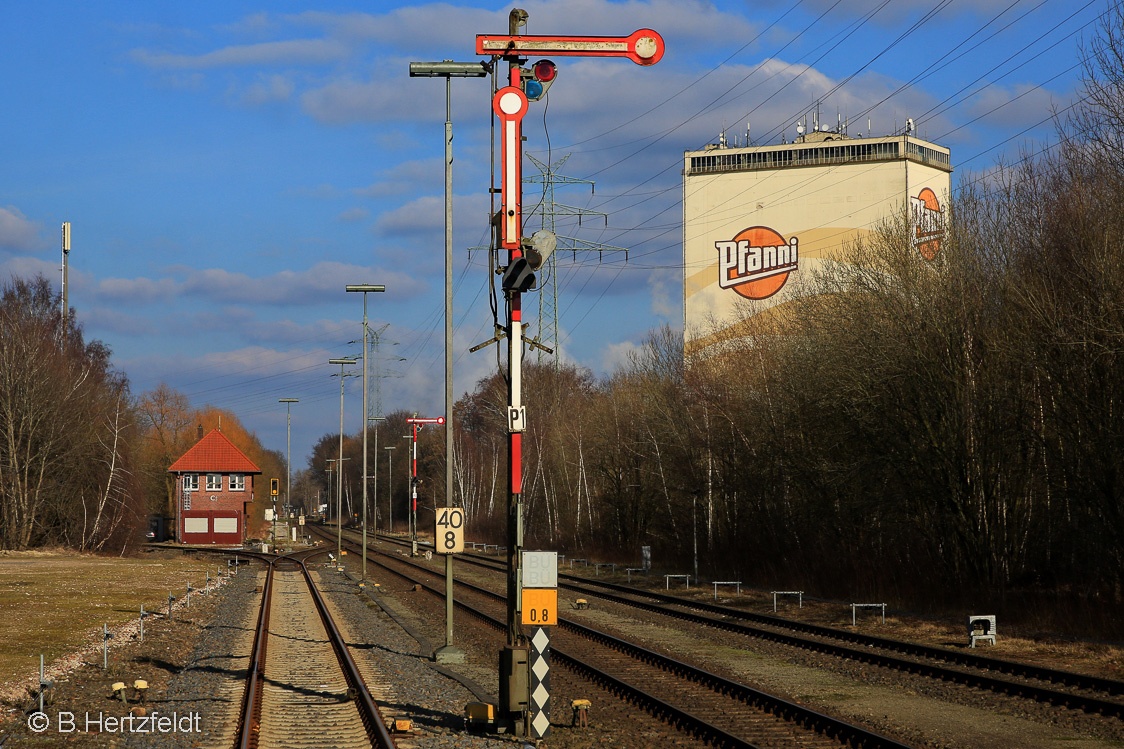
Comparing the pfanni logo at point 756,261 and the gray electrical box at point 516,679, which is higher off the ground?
the pfanni logo at point 756,261

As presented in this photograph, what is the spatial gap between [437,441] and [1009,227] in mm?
90263

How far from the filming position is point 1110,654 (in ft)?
59.1

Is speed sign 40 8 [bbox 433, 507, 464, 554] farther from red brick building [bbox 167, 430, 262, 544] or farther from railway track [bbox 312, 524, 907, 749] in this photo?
red brick building [bbox 167, 430, 262, 544]

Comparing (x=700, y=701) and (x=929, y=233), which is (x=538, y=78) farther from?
(x=929, y=233)

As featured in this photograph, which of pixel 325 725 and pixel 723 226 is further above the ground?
pixel 723 226

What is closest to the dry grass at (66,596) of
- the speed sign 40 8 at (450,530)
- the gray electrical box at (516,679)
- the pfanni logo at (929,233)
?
the speed sign 40 8 at (450,530)

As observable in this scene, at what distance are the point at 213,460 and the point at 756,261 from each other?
4877cm

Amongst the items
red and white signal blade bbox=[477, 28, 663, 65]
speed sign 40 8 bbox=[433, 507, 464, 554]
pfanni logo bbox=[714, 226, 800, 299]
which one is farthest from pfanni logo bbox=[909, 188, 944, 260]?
pfanni logo bbox=[714, 226, 800, 299]

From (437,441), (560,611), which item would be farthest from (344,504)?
(560,611)

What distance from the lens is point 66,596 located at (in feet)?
99.9

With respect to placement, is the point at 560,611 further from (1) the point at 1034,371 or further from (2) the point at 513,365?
(2) the point at 513,365

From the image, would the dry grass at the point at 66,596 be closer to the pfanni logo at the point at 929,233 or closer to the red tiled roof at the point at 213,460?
the pfanni logo at the point at 929,233

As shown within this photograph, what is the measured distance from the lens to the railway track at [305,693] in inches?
490

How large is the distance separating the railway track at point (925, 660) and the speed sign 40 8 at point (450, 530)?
7351 mm
